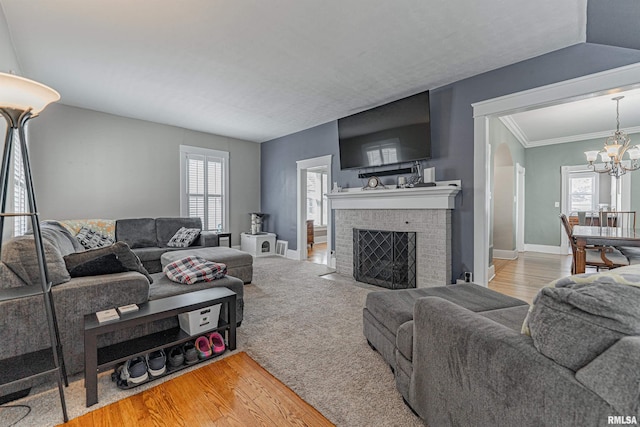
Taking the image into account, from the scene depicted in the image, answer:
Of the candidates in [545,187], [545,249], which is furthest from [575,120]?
[545,249]

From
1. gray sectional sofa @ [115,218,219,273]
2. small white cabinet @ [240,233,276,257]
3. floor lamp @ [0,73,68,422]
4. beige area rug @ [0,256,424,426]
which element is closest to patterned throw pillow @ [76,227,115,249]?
gray sectional sofa @ [115,218,219,273]

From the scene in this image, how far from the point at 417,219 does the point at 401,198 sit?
35 cm

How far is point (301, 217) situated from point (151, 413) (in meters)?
4.54

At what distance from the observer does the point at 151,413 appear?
1488mm

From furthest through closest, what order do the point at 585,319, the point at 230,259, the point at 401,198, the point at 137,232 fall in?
the point at 137,232 → the point at 401,198 → the point at 230,259 → the point at 585,319

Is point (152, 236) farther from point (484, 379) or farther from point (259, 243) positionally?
point (484, 379)

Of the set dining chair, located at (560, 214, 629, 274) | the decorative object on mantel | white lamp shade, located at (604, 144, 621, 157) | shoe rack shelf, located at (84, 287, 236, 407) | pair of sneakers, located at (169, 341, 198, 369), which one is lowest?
pair of sneakers, located at (169, 341, 198, 369)

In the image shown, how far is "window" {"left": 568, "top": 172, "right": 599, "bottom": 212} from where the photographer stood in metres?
6.34

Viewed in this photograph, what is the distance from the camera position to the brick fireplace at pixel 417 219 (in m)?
3.50

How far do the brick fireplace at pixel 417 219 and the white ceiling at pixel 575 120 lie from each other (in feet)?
8.13

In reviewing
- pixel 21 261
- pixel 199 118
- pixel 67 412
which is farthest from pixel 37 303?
pixel 199 118

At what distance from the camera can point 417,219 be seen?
3.74m

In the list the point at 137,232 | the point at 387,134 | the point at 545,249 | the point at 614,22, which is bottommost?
the point at 545,249

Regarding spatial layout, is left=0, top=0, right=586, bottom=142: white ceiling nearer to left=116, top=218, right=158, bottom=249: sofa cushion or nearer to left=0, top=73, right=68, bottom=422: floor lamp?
left=0, top=73, right=68, bottom=422: floor lamp
